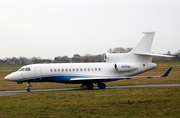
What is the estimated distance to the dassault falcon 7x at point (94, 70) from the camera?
25.4 m

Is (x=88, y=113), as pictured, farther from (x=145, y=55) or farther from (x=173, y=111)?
(x=145, y=55)

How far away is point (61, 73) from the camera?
26.1 metres

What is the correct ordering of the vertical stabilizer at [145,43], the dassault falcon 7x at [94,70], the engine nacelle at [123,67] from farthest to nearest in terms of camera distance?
the vertical stabilizer at [145,43], the engine nacelle at [123,67], the dassault falcon 7x at [94,70]

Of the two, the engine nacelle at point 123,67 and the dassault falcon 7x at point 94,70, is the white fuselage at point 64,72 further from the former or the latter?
the engine nacelle at point 123,67

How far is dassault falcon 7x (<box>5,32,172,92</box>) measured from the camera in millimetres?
25438

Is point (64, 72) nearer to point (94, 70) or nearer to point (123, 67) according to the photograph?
A: point (94, 70)

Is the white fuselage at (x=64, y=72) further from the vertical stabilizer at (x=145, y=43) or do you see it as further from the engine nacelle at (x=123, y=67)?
the vertical stabilizer at (x=145, y=43)

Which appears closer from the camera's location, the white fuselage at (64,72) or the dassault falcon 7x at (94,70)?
the white fuselage at (64,72)

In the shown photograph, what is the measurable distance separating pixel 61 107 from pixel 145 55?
55.5 ft

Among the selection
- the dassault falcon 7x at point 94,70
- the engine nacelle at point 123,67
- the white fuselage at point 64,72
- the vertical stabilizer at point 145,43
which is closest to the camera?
the white fuselage at point 64,72

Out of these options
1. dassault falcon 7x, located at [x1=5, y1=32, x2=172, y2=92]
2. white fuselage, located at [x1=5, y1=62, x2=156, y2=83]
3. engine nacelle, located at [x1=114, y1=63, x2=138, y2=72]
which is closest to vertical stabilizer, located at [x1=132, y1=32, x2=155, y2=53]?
dassault falcon 7x, located at [x1=5, y1=32, x2=172, y2=92]

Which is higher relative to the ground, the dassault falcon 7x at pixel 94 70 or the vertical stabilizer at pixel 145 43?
the vertical stabilizer at pixel 145 43

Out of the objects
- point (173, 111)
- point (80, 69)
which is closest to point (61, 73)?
point (80, 69)

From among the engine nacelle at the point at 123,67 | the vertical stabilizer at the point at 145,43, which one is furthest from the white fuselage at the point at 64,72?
the vertical stabilizer at the point at 145,43
